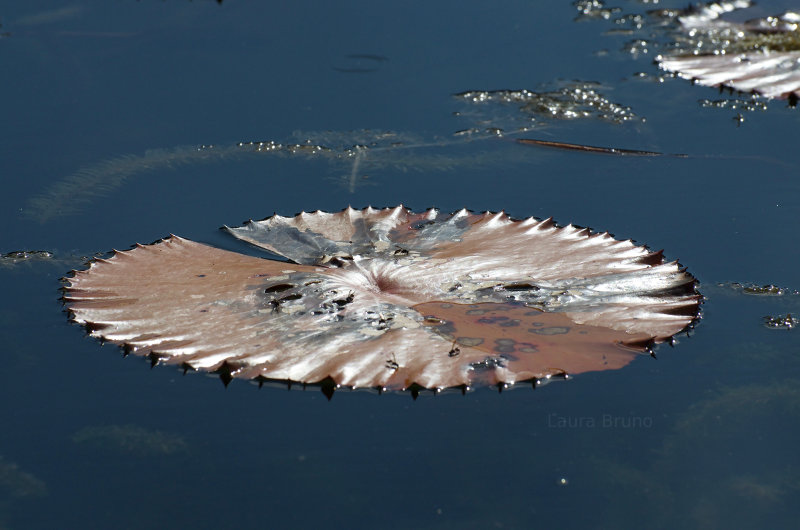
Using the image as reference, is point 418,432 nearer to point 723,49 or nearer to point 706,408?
point 706,408

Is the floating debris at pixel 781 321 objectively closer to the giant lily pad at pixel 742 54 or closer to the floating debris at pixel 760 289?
the floating debris at pixel 760 289
